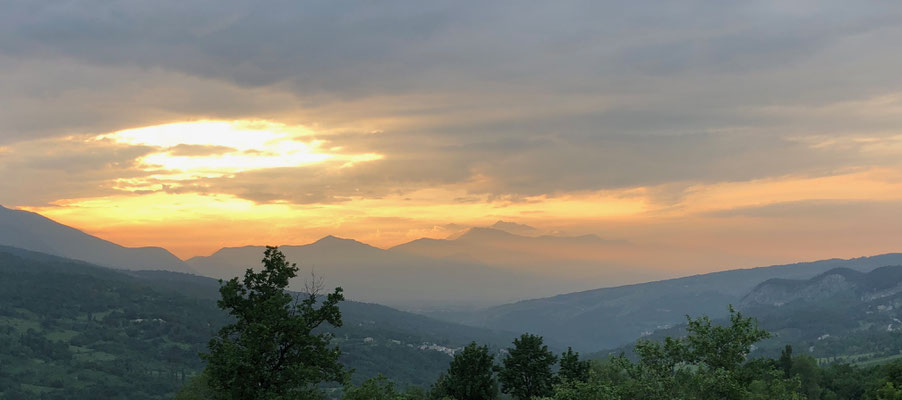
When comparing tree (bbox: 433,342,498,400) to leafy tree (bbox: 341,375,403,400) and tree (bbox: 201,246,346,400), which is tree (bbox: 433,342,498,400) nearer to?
leafy tree (bbox: 341,375,403,400)

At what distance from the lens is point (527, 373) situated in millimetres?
84875

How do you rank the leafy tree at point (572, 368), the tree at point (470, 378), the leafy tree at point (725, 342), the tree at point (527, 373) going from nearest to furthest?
the leafy tree at point (725, 342)
the tree at point (470, 378)
the leafy tree at point (572, 368)
the tree at point (527, 373)

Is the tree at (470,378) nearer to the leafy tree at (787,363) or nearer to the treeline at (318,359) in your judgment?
the treeline at (318,359)

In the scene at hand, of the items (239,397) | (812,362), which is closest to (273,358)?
(239,397)

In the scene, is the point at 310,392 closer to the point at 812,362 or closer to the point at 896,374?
the point at 896,374

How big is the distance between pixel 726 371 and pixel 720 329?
3.72 metres

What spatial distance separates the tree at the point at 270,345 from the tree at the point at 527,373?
39.9m

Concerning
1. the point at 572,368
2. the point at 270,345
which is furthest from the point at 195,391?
the point at 270,345

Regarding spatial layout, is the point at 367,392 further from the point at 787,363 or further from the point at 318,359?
the point at 787,363

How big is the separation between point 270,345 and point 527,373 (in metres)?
47.6

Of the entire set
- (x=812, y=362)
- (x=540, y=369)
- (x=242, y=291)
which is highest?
(x=242, y=291)

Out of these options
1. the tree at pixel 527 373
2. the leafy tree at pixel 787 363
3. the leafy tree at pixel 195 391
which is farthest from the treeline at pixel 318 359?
the leafy tree at pixel 787 363

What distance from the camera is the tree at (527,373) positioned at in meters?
84.2

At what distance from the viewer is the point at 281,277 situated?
158 feet
